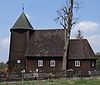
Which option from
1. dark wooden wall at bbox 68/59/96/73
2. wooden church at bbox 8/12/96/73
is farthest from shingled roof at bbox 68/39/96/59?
dark wooden wall at bbox 68/59/96/73

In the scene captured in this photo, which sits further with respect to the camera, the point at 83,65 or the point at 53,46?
the point at 53,46

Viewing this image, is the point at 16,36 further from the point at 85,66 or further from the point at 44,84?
the point at 44,84

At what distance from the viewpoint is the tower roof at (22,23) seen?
67688 millimetres

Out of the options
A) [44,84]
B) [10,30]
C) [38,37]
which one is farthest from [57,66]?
[44,84]

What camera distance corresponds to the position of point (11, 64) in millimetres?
66688

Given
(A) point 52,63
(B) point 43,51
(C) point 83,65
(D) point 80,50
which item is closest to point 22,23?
(B) point 43,51

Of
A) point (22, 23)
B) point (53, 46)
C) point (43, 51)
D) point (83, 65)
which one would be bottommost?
point (83, 65)

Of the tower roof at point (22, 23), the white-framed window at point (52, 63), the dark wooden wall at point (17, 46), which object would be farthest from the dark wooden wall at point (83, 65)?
the tower roof at point (22, 23)

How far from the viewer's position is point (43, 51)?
2566 inches

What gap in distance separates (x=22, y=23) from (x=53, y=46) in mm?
8132

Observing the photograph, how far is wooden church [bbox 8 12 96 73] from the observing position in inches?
2520

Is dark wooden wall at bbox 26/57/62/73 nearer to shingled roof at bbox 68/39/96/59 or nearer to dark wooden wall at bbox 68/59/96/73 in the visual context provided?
dark wooden wall at bbox 68/59/96/73

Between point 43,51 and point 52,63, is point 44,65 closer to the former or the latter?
point 52,63

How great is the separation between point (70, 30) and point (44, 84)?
2571 centimetres
